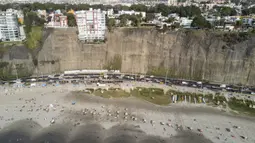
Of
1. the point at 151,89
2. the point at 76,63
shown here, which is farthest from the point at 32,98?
the point at 151,89

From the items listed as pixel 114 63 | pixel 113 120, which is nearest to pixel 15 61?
pixel 114 63

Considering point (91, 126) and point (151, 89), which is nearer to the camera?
point (91, 126)

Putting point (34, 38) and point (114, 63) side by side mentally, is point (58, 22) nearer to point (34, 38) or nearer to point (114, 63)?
point (34, 38)

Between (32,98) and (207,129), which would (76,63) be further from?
(207,129)

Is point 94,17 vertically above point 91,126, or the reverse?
point 94,17

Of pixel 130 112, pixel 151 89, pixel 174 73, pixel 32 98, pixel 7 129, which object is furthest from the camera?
pixel 174 73

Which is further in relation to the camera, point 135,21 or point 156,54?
point 135,21

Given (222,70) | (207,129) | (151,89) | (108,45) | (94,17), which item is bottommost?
(207,129)
